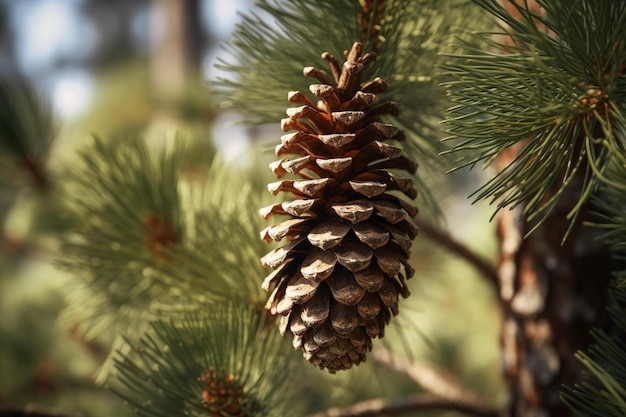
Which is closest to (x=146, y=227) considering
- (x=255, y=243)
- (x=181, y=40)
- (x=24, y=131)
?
(x=255, y=243)

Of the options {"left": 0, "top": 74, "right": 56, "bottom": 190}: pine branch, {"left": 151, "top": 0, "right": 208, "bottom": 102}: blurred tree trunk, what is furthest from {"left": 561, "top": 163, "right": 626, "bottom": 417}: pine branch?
{"left": 151, "top": 0, "right": 208, "bottom": 102}: blurred tree trunk

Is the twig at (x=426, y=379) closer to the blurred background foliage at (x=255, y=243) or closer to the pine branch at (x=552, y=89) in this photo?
the blurred background foliage at (x=255, y=243)

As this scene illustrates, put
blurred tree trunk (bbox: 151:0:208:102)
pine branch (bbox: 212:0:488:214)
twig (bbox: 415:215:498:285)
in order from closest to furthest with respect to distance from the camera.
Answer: pine branch (bbox: 212:0:488:214)
twig (bbox: 415:215:498:285)
blurred tree trunk (bbox: 151:0:208:102)

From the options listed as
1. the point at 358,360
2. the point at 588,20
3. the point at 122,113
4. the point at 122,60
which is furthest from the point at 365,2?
the point at 122,60

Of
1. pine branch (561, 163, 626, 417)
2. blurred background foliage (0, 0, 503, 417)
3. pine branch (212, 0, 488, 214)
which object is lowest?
blurred background foliage (0, 0, 503, 417)

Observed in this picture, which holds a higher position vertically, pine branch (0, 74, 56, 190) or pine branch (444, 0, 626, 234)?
pine branch (444, 0, 626, 234)

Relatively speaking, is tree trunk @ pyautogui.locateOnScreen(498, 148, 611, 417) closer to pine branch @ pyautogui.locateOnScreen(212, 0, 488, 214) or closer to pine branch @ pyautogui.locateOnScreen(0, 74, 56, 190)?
pine branch @ pyautogui.locateOnScreen(212, 0, 488, 214)

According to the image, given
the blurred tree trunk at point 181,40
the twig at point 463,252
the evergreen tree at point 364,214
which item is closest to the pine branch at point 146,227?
the evergreen tree at point 364,214

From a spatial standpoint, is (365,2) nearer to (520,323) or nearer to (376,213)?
(376,213)
